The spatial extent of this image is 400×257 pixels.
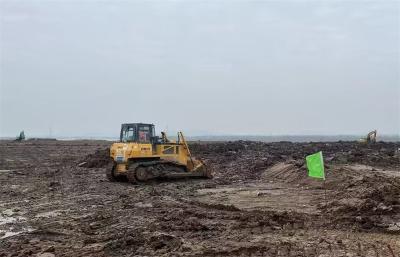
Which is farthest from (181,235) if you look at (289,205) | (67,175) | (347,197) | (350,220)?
(67,175)

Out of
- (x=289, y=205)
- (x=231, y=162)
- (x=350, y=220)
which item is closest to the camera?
(x=350, y=220)

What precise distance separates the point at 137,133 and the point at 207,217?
28.7ft

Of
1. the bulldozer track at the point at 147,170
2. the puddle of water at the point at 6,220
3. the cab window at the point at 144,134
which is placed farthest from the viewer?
the cab window at the point at 144,134

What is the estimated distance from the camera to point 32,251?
886 centimetres

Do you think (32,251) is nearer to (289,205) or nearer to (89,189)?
(289,205)

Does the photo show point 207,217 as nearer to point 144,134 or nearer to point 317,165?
point 317,165

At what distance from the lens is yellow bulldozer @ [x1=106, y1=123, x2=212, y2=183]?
19891mm

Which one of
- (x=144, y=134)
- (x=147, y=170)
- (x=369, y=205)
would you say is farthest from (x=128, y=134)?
(x=369, y=205)

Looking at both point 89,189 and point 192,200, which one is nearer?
point 192,200

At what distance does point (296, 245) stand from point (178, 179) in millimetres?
12885

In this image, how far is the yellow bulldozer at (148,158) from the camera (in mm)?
19891

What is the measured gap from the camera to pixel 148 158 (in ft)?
66.7

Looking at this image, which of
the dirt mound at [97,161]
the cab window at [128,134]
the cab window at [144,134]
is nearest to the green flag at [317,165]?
the cab window at [144,134]

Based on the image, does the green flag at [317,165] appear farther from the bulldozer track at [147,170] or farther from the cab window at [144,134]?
the cab window at [144,134]
